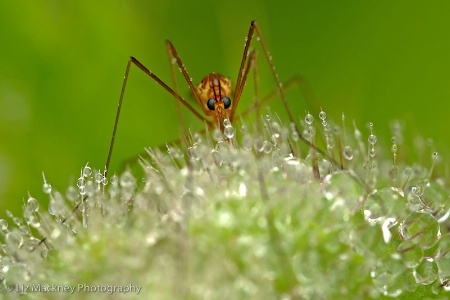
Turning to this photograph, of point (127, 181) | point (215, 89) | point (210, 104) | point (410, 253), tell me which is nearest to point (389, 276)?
point (410, 253)

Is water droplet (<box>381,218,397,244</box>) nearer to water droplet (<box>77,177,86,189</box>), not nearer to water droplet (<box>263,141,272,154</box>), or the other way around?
water droplet (<box>263,141,272,154</box>)

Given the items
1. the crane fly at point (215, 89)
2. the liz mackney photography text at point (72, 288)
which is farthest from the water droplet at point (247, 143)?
the crane fly at point (215, 89)

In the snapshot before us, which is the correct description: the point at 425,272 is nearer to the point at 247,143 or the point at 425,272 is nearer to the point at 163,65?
the point at 247,143

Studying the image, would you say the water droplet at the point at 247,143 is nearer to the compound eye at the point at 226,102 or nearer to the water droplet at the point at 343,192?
the water droplet at the point at 343,192

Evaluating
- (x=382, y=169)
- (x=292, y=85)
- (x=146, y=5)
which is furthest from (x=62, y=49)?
(x=382, y=169)

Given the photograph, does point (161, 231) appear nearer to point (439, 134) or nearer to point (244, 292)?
point (244, 292)

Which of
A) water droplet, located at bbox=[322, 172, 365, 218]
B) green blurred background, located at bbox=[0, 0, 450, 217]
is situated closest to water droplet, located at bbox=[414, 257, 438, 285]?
water droplet, located at bbox=[322, 172, 365, 218]
